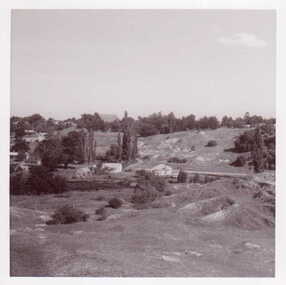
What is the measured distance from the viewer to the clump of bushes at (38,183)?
221 inches

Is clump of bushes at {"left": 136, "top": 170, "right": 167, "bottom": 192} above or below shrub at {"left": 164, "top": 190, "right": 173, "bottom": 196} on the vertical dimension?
above

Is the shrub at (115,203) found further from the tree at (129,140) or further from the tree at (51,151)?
the tree at (51,151)

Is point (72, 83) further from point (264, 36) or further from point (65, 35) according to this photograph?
point (264, 36)

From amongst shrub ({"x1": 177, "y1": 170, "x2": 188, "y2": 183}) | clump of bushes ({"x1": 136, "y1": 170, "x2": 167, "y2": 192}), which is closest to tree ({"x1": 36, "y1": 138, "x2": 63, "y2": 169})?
clump of bushes ({"x1": 136, "y1": 170, "x2": 167, "y2": 192})

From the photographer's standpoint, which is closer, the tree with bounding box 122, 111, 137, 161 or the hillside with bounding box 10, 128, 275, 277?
the hillside with bounding box 10, 128, 275, 277

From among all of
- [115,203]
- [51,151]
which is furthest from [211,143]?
[51,151]

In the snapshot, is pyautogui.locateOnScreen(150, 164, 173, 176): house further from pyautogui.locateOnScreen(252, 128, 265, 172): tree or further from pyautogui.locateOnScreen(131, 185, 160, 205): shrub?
pyautogui.locateOnScreen(252, 128, 265, 172): tree

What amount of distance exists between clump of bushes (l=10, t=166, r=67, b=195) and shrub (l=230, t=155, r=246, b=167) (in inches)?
74.0

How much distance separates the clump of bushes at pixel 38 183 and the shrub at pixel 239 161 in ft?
6.17

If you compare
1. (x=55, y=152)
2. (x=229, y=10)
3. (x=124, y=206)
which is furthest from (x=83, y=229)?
(x=229, y=10)

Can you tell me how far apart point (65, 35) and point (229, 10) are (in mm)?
1790

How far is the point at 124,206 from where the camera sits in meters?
5.64

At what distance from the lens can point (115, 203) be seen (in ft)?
18.5

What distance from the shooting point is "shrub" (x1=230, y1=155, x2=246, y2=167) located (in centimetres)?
556
